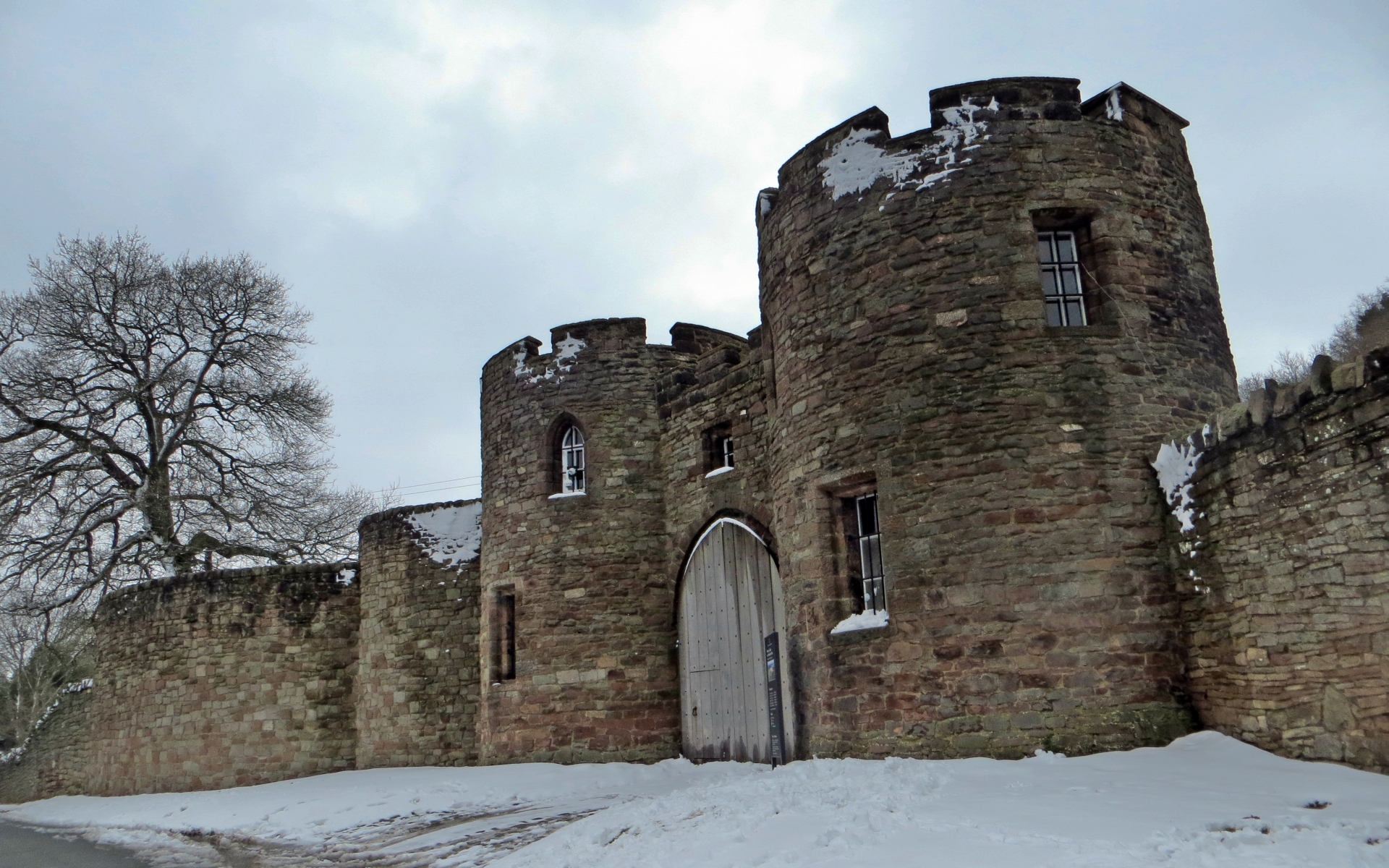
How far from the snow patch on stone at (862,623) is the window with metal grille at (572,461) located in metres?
5.35

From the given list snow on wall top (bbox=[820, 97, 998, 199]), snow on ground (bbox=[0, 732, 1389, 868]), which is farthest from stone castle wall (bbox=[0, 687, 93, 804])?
snow on wall top (bbox=[820, 97, 998, 199])

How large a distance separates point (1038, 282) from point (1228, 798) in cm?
443

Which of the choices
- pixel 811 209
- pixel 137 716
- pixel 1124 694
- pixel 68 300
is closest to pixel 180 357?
pixel 68 300

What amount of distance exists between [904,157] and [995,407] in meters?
2.48

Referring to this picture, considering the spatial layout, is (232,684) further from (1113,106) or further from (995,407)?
(1113,106)

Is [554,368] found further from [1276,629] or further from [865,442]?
[1276,629]

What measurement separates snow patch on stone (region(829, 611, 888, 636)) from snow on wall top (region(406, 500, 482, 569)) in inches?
287

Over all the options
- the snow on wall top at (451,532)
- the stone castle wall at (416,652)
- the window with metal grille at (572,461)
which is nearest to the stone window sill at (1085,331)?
the window with metal grille at (572,461)

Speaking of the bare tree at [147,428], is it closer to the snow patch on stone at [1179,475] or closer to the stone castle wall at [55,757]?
the stone castle wall at [55,757]

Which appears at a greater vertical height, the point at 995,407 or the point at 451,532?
the point at 451,532

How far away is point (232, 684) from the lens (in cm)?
1630

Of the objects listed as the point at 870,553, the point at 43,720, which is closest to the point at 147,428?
the point at 43,720

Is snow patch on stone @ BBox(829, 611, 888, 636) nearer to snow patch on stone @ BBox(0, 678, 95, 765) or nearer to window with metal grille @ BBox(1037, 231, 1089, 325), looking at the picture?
window with metal grille @ BBox(1037, 231, 1089, 325)

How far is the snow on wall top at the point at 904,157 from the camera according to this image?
29.8 ft
